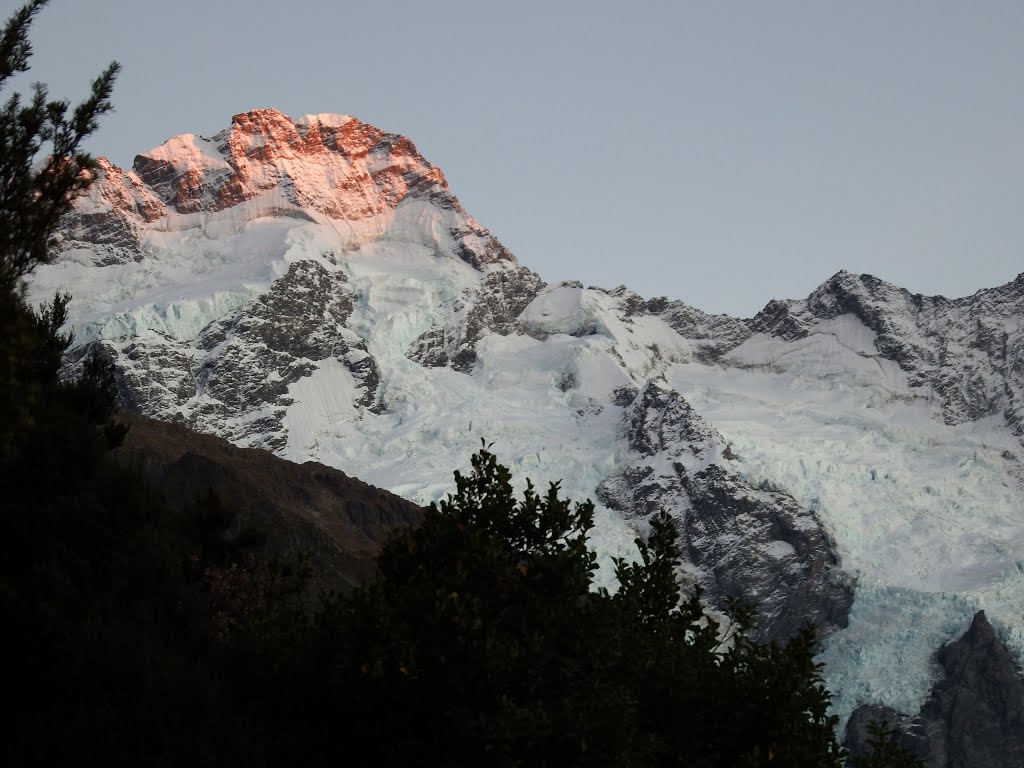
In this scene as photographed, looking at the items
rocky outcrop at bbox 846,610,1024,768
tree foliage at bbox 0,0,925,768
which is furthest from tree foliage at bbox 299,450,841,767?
rocky outcrop at bbox 846,610,1024,768

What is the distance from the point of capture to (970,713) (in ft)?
563

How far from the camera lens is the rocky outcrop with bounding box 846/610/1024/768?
158500 mm

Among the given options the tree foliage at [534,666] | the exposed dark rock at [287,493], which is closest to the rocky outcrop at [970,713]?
the exposed dark rock at [287,493]

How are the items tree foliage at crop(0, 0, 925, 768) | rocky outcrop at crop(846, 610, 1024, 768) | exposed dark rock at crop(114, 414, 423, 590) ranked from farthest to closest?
rocky outcrop at crop(846, 610, 1024, 768)
exposed dark rock at crop(114, 414, 423, 590)
tree foliage at crop(0, 0, 925, 768)

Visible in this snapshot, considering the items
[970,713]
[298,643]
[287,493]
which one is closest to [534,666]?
[298,643]

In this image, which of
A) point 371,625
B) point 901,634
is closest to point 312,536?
point 901,634

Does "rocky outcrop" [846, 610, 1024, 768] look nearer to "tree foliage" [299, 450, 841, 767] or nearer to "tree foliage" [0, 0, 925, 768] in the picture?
"tree foliage" [299, 450, 841, 767]

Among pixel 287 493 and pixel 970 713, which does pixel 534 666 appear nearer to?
pixel 287 493

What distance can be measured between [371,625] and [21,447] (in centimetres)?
555

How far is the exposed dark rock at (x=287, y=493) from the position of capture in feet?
429

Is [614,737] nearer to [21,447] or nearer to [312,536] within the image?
[21,447]

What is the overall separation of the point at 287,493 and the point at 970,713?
10069cm

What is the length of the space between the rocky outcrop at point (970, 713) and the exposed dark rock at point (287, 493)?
219 ft

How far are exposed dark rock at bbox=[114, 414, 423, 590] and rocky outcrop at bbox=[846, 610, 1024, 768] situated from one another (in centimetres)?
6662
